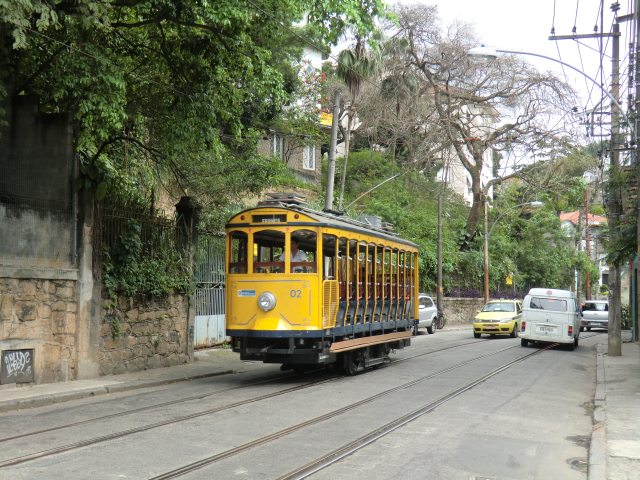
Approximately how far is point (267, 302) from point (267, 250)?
1209 millimetres

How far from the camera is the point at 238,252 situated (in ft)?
50.1

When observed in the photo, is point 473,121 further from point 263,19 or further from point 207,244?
point 263,19

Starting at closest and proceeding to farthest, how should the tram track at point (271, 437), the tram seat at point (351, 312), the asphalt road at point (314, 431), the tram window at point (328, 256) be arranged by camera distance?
the tram track at point (271, 437) → the asphalt road at point (314, 431) → the tram window at point (328, 256) → the tram seat at point (351, 312)

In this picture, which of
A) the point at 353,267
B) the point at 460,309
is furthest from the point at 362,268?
the point at 460,309

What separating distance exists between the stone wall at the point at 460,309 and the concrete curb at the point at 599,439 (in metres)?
28.1

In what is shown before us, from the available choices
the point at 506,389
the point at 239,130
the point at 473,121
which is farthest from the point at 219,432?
the point at 473,121

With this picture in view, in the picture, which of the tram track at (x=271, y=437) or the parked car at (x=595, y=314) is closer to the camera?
the tram track at (x=271, y=437)

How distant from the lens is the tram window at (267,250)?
14.9m

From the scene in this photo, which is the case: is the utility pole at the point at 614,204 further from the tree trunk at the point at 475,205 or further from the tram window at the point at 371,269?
the tree trunk at the point at 475,205

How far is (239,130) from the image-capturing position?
52.6 feet

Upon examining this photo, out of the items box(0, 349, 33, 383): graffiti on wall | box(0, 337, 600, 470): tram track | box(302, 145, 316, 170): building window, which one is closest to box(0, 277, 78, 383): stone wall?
box(0, 349, 33, 383): graffiti on wall

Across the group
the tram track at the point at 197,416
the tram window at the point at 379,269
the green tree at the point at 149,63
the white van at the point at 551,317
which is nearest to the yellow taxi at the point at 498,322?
the white van at the point at 551,317

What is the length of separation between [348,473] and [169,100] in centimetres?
1175

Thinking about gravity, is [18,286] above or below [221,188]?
below
